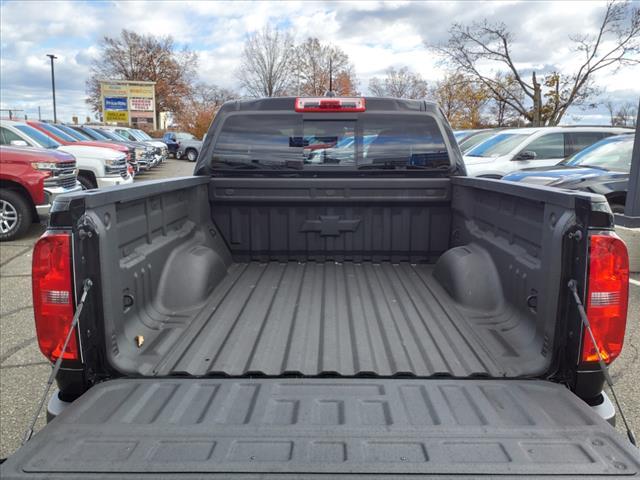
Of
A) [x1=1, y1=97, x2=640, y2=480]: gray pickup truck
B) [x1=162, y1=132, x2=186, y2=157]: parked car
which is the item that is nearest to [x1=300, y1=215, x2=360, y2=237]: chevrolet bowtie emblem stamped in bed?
[x1=1, y1=97, x2=640, y2=480]: gray pickup truck

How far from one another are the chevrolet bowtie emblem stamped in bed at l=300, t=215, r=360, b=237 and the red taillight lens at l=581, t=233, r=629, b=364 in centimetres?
221

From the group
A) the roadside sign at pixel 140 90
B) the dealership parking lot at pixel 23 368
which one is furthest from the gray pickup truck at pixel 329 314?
the roadside sign at pixel 140 90

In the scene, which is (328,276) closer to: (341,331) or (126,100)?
(341,331)

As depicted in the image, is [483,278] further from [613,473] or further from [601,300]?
[613,473]

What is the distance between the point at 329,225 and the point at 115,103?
1878 inches

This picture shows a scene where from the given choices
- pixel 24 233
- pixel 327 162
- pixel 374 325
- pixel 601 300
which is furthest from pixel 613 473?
pixel 24 233

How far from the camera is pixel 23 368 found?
414 centimetres

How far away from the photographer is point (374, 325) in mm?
2918

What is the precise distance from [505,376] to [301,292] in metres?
1.58

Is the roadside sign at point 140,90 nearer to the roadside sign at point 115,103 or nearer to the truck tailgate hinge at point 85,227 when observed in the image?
the roadside sign at point 115,103

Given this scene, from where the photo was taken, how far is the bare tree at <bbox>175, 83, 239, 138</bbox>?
154ft

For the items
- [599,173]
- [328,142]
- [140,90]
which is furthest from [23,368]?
[140,90]

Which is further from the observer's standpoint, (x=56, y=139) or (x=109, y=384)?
(x=56, y=139)

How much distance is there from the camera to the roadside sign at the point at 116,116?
153 feet
